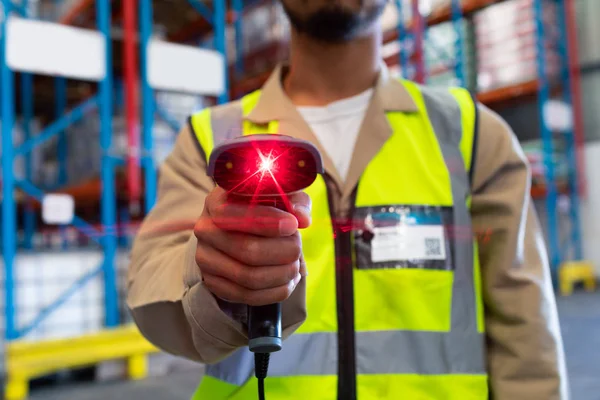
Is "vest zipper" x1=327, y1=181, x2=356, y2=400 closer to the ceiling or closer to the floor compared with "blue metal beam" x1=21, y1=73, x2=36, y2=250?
closer to the floor

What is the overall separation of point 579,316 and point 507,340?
497 centimetres

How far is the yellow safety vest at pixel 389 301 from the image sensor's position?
2.88 feet

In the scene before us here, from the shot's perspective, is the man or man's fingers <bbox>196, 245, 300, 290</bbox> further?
the man

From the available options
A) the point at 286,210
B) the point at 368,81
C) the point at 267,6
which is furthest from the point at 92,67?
the point at 267,6

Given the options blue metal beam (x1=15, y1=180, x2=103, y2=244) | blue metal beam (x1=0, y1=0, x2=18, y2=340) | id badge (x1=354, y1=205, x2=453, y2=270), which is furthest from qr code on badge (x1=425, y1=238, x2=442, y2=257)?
blue metal beam (x1=15, y1=180, x2=103, y2=244)

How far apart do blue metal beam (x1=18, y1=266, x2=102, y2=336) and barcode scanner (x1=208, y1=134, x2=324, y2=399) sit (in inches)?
136

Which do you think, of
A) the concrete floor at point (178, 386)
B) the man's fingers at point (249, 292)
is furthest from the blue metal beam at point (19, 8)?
the man's fingers at point (249, 292)

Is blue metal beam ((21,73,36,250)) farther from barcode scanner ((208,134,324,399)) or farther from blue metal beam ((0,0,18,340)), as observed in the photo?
barcode scanner ((208,134,324,399))

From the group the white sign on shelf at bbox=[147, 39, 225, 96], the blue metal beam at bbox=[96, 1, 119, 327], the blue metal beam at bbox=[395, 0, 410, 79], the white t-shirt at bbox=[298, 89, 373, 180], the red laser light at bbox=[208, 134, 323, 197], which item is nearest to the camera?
the red laser light at bbox=[208, 134, 323, 197]

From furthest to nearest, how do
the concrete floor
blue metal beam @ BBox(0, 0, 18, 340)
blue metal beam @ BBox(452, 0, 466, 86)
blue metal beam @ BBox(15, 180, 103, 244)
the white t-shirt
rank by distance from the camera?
blue metal beam @ BBox(452, 0, 466, 86)
blue metal beam @ BBox(15, 180, 103, 244)
blue metal beam @ BBox(0, 0, 18, 340)
the concrete floor
the white t-shirt

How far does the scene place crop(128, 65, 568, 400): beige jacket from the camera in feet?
2.69

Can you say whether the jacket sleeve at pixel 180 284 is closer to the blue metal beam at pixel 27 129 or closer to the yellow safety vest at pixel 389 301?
the yellow safety vest at pixel 389 301

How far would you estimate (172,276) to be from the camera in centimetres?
73

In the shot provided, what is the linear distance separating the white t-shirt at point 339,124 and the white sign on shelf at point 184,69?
10.4 feet
